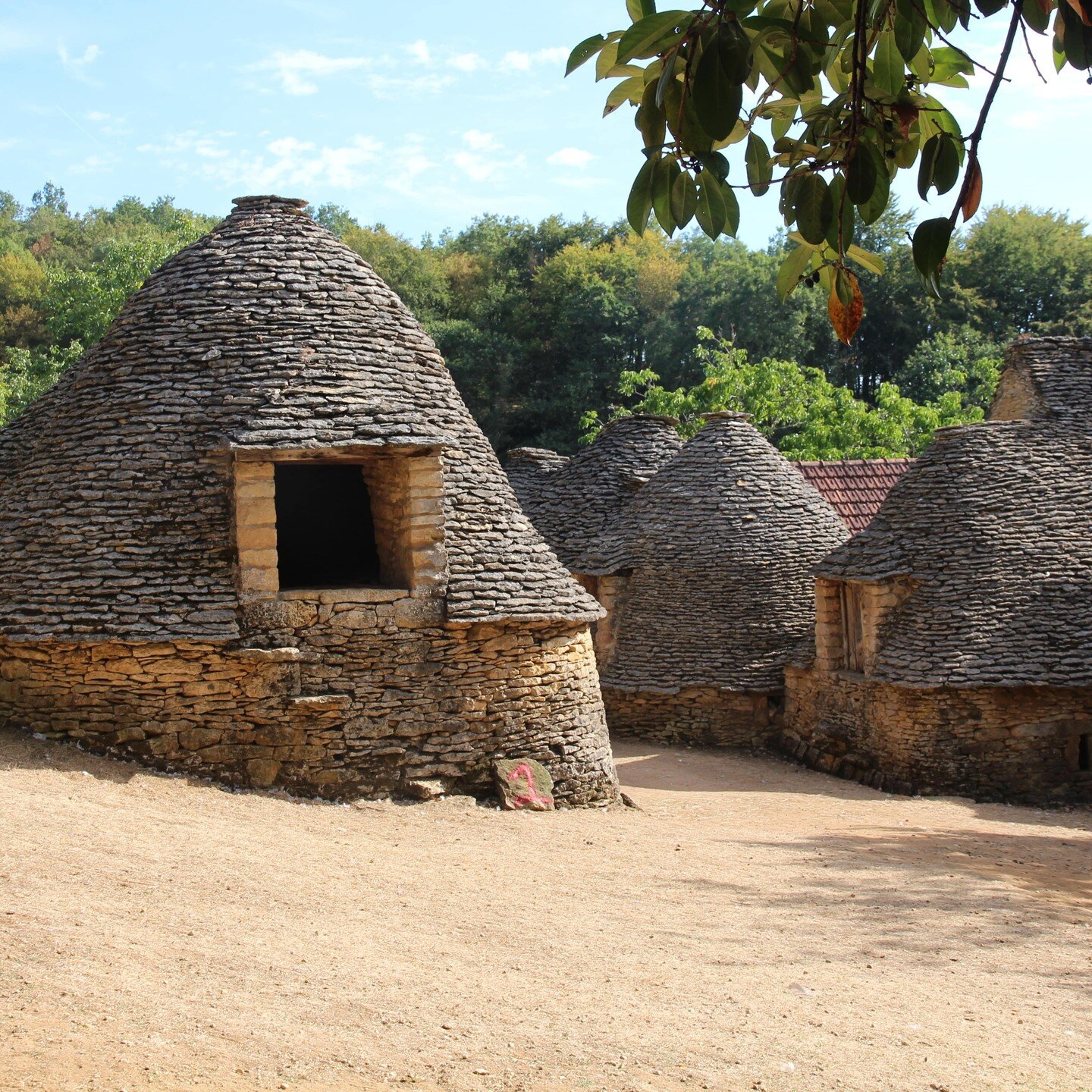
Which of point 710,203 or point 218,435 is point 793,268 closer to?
point 710,203

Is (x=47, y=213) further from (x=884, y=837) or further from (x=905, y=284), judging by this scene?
(x=884, y=837)

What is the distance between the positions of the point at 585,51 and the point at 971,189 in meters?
1.09

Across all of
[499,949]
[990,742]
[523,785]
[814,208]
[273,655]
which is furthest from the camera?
[990,742]

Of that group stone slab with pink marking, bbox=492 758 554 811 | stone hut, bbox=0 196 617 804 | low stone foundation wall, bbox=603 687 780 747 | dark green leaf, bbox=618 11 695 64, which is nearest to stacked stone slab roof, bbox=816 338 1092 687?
low stone foundation wall, bbox=603 687 780 747

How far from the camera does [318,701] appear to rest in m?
10.2

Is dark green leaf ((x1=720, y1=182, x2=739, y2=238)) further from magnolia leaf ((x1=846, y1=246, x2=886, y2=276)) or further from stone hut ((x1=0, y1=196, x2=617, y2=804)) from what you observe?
stone hut ((x1=0, y1=196, x2=617, y2=804))

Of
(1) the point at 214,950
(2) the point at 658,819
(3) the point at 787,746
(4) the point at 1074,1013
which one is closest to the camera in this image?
(1) the point at 214,950

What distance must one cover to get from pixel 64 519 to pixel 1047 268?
4095cm

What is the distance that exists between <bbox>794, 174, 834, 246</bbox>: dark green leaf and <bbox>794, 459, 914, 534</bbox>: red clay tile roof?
65.6 ft

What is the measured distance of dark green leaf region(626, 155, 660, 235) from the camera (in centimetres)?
314

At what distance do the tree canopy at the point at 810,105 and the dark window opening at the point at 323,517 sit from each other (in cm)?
1145

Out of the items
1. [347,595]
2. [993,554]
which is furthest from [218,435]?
[993,554]

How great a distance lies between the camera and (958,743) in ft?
48.4

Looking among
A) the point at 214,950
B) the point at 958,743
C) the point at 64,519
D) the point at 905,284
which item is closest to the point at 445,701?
the point at 64,519
